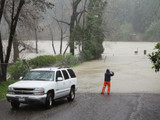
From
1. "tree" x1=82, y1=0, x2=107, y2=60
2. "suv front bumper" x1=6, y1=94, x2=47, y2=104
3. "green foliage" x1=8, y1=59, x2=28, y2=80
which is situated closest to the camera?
"suv front bumper" x1=6, y1=94, x2=47, y2=104

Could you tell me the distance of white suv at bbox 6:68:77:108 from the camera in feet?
37.8

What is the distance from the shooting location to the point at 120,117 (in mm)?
10836

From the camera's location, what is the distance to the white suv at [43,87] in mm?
11531

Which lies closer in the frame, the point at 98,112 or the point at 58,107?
the point at 98,112

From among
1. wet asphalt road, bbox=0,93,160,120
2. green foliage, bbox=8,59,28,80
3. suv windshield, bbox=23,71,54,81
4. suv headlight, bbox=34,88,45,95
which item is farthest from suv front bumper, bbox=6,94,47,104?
green foliage, bbox=8,59,28,80

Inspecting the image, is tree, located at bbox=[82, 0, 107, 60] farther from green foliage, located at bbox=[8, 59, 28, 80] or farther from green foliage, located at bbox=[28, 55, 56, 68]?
green foliage, located at bbox=[8, 59, 28, 80]

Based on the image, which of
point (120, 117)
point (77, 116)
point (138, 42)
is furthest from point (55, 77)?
point (138, 42)

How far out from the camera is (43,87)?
11.6 metres

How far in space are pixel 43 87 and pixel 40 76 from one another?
1.50 metres

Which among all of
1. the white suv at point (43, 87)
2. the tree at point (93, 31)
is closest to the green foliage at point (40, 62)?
the white suv at point (43, 87)

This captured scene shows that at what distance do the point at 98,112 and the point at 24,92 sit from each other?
2.98 meters

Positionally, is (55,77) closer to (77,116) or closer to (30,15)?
(77,116)

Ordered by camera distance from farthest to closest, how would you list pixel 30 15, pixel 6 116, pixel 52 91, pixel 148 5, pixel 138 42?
pixel 138 42 → pixel 148 5 → pixel 30 15 → pixel 52 91 → pixel 6 116

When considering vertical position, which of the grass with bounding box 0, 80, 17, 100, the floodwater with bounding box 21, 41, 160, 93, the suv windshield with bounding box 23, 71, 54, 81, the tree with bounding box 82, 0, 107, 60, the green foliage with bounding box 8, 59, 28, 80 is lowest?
the floodwater with bounding box 21, 41, 160, 93
